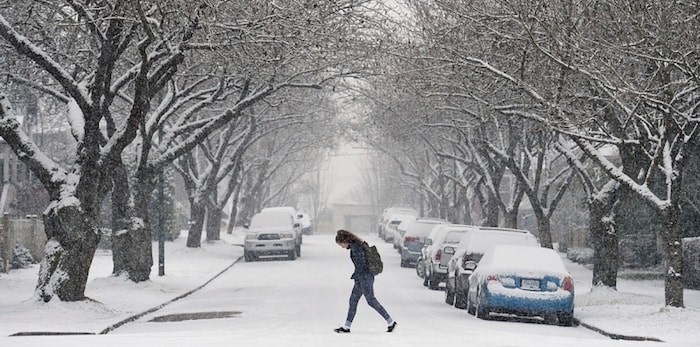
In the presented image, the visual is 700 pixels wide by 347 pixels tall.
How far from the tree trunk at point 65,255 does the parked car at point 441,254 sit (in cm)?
1074

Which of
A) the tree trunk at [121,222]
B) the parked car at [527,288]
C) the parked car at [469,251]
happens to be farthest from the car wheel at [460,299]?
the tree trunk at [121,222]

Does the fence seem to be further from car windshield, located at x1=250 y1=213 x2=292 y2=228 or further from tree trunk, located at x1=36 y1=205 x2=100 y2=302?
tree trunk, located at x1=36 y1=205 x2=100 y2=302

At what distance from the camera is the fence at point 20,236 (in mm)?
29828

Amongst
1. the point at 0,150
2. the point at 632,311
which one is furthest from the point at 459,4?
the point at 0,150

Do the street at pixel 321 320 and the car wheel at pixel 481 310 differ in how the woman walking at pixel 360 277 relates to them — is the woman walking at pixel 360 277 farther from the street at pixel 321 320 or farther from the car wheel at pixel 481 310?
the car wheel at pixel 481 310

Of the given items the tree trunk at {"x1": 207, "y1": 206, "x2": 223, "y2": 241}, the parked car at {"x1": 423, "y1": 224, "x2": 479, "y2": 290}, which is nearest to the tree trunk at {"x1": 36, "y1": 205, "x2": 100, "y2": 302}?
the parked car at {"x1": 423, "y1": 224, "x2": 479, "y2": 290}

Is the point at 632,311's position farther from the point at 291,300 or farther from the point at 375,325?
the point at 291,300

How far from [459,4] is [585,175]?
6382mm

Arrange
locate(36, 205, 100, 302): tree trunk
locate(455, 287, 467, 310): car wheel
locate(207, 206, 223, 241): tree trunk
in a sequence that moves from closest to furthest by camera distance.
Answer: locate(36, 205, 100, 302): tree trunk
locate(455, 287, 467, 310): car wheel
locate(207, 206, 223, 241): tree trunk

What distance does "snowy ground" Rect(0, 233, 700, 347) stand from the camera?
49.5 feet

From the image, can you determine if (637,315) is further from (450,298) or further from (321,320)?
(321,320)

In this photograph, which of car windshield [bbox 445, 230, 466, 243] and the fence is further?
the fence

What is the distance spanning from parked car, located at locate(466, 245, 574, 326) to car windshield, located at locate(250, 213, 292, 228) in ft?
73.3

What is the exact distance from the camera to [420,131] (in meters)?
46.6
